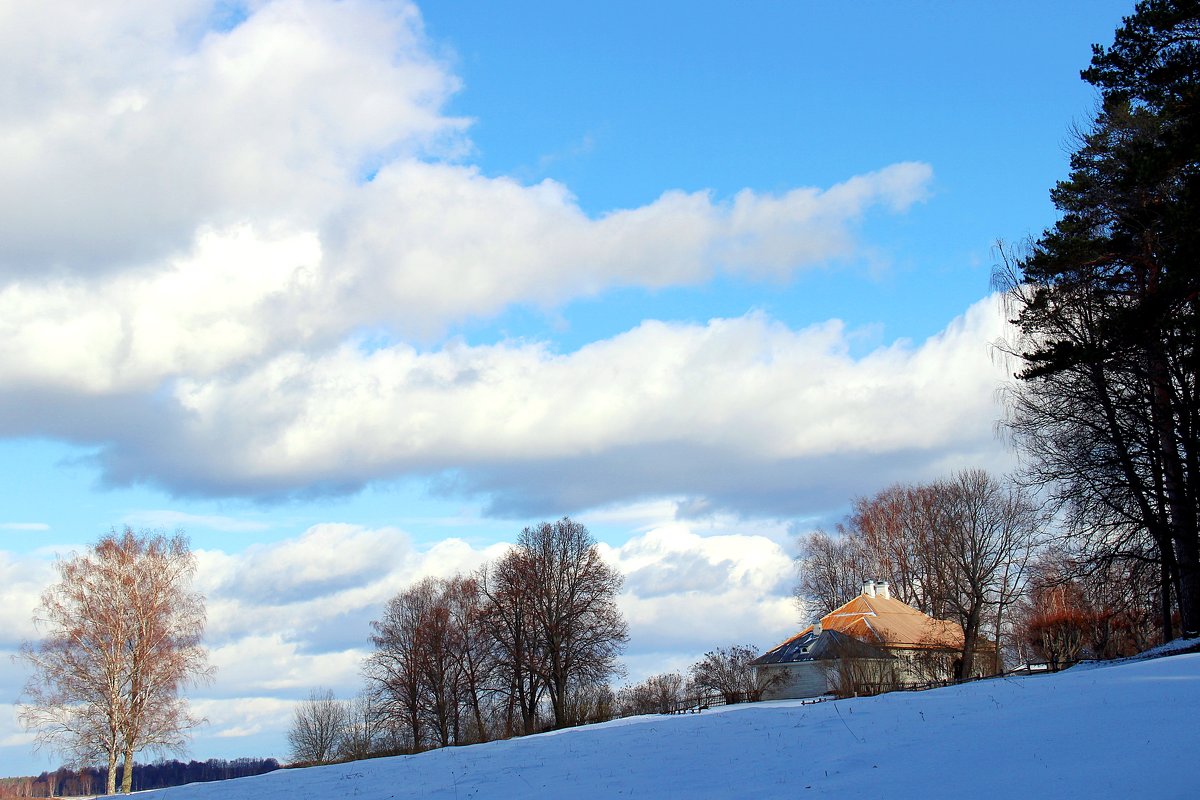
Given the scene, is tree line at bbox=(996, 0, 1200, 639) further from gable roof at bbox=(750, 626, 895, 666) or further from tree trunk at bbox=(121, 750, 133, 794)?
tree trunk at bbox=(121, 750, 133, 794)

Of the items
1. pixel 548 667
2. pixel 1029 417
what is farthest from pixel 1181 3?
pixel 548 667

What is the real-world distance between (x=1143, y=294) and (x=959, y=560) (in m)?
32.7

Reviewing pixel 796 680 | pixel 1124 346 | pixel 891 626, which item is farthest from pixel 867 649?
pixel 1124 346

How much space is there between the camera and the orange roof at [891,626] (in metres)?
56.5

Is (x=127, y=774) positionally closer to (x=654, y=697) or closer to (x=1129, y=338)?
(x=654, y=697)

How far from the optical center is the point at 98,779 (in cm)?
4912

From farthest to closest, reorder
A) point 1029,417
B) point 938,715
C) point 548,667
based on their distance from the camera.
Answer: point 548,667 < point 1029,417 < point 938,715

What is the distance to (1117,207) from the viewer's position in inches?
1088

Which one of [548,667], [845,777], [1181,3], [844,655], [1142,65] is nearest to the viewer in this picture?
[845,777]

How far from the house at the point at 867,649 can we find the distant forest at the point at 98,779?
27.1 meters

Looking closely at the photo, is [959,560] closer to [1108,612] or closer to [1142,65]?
[1108,612]

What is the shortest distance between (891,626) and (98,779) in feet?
139

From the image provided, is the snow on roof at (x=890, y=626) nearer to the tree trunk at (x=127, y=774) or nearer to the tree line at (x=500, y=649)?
the tree line at (x=500, y=649)

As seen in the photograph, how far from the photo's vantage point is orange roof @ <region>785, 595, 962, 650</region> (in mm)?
56531
